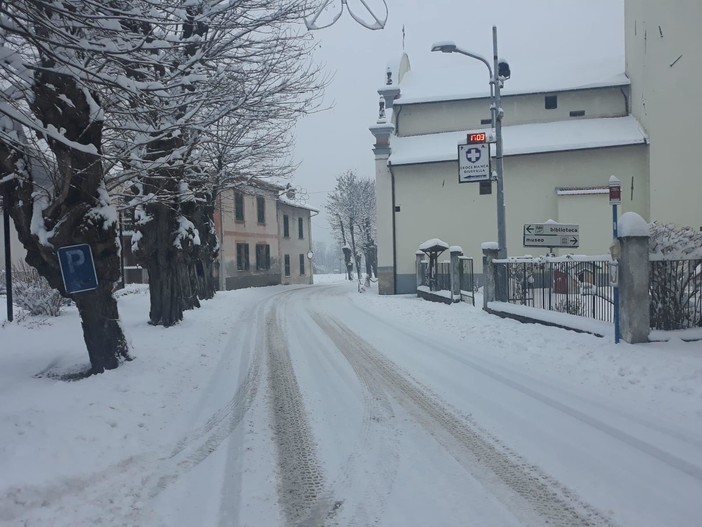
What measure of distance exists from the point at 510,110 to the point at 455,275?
42.0ft

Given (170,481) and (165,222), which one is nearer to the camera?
(170,481)

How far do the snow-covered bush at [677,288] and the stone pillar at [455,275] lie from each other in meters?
9.14

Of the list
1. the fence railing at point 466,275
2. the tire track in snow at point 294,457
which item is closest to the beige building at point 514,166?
the fence railing at point 466,275

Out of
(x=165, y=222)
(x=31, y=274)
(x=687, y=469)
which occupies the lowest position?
(x=687, y=469)

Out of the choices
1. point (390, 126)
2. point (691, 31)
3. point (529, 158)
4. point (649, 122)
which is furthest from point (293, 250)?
point (691, 31)

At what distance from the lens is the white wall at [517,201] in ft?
78.0

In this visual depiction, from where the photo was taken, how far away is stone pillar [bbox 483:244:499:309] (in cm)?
1426

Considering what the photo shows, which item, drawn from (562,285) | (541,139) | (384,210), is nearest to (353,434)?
(562,285)

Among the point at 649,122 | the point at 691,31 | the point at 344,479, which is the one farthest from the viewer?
the point at 649,122

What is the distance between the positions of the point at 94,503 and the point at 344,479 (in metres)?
1.82

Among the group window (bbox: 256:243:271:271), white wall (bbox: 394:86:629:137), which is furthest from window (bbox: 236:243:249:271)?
white wall (bbox: 394:86:629:137)

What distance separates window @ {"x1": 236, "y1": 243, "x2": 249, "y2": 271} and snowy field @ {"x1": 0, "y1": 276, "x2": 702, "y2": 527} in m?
26.0

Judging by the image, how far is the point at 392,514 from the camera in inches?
140

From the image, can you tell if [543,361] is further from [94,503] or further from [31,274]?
[31,274]
